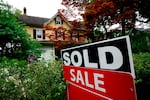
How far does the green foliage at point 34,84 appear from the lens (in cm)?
375

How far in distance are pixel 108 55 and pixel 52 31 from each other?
20386 mm

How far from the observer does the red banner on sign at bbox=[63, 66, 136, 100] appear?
164 centimetres

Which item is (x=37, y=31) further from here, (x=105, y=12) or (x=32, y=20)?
(x=105, y=12)

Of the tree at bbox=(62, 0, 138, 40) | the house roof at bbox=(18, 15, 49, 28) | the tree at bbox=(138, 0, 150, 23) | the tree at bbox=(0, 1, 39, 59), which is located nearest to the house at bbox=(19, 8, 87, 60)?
the house roof at bbox=(18, 15, 49, 28)

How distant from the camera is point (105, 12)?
15000 millimetres

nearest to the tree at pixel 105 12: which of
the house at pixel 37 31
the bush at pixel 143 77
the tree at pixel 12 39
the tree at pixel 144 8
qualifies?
the tree at pixel 144 8

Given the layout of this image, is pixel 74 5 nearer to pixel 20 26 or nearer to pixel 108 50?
pixel 20 26

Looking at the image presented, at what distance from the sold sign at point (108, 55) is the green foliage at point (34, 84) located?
4.59 feet

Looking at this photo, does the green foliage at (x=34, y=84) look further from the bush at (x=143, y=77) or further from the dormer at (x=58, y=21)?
the dormer at (x=58, y=21)

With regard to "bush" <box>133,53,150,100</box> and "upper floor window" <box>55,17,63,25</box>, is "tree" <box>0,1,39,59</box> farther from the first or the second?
"upper floor window" <box>55,17,63,25</box>

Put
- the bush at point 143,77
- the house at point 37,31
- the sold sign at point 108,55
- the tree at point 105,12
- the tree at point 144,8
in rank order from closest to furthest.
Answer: the sold sign at point 108,55 → the bush at point 143,77 → the tree at point 105,12 → the tree at point 144,8 → the house at point 37,31

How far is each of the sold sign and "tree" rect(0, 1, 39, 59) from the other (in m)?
14.8

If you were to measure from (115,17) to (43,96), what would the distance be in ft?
40.9

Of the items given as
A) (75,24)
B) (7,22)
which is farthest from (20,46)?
(75,24)
